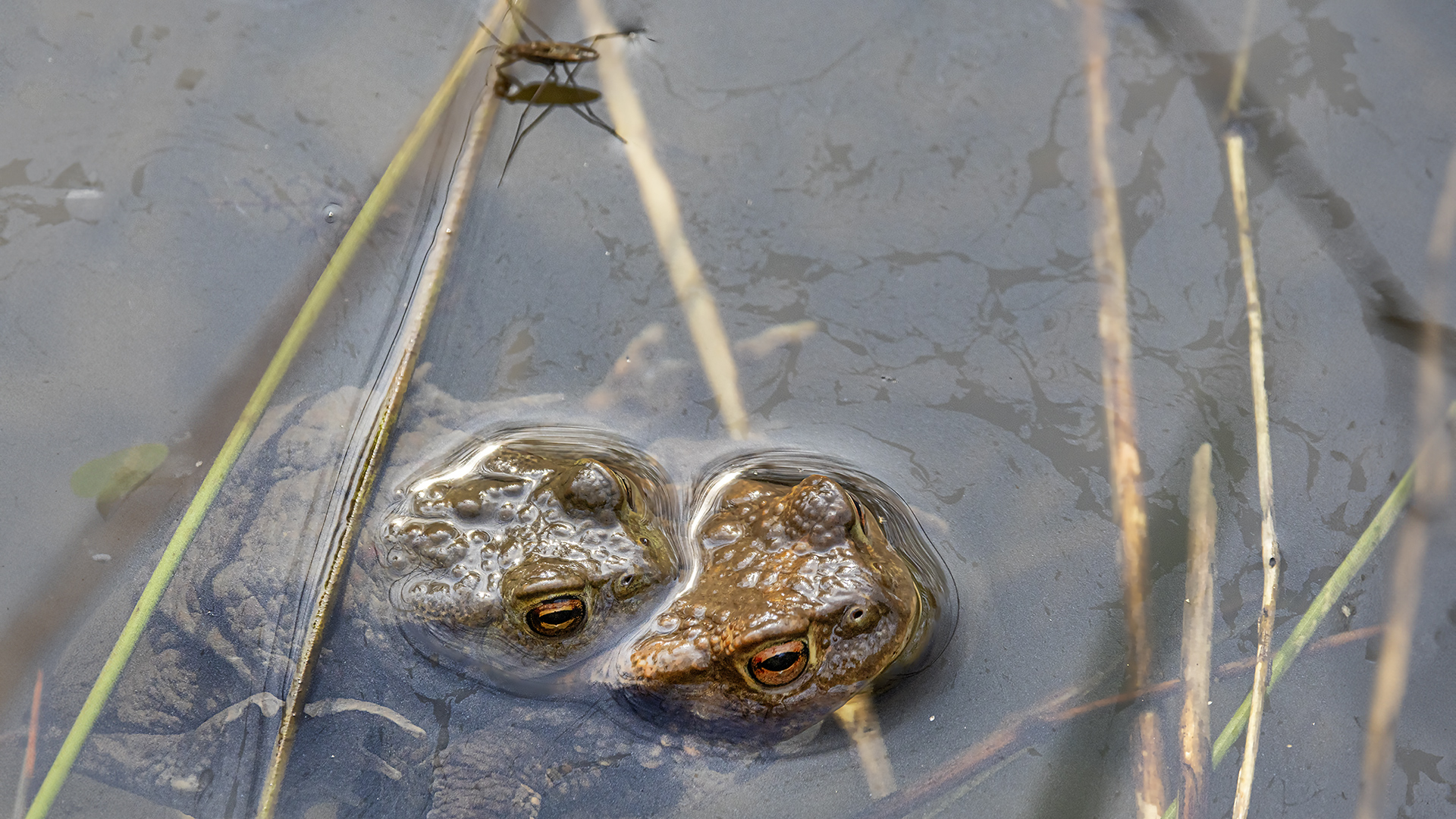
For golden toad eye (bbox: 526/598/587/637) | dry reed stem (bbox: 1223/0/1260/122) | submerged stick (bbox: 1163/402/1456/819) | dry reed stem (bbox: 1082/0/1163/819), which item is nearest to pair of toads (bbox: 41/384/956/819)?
golden toad eye (bbox: 526/598/587/637)

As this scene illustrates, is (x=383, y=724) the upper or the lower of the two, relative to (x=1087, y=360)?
lower

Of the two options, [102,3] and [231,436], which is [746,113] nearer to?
[231,436]

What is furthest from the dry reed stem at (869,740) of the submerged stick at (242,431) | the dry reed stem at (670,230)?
the submerged stick at (242,431)

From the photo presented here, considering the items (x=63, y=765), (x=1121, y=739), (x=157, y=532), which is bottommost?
(x=1121, y=739)

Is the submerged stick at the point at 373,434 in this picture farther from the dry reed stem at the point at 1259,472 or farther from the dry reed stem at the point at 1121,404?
the dry reed stem at the point at 1259,472

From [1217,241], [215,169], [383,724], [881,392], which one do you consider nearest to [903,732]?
[881,392]

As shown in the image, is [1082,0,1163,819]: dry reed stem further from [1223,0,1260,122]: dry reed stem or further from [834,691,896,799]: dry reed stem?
[834,691,896,799]: dry reed stem

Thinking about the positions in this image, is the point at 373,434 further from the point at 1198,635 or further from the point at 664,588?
the point at 1198,635

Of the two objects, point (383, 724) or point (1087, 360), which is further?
point (1087, 360)
